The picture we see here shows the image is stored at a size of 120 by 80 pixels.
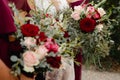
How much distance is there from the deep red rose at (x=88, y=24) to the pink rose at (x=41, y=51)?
0.54 meters

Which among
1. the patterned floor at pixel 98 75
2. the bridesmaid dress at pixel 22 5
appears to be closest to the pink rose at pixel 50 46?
the bridesmaid dress at pixel 22 5

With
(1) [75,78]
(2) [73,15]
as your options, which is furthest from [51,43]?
(1) [75,78]

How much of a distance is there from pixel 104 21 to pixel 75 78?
48 cm

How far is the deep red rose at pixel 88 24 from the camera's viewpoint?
5.72ft

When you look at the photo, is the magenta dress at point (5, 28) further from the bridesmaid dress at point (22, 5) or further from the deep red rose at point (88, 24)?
the deep red rose at point (88, 24)

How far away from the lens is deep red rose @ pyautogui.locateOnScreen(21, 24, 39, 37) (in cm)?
127

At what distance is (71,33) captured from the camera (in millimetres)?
1811

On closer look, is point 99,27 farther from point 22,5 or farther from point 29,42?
point 29,42

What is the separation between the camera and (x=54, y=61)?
1311 millimetres

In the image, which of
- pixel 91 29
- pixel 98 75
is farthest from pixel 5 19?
pixel 98 75

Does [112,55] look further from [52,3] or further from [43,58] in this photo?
[43,58]

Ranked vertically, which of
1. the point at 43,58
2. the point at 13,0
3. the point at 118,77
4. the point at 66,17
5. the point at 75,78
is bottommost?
the point at 118,77

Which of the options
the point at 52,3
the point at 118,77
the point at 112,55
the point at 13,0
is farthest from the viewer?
the point at 112,55

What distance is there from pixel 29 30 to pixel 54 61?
18cm
